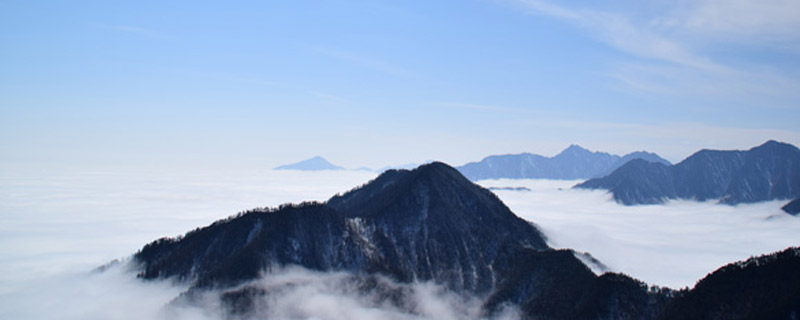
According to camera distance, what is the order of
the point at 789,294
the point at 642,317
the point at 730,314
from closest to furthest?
the point at 789,294 < the point at 730,314 < the point at 642,317

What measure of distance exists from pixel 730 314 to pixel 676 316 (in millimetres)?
18710

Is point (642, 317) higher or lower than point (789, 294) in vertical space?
lower

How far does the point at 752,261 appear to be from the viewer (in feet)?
629

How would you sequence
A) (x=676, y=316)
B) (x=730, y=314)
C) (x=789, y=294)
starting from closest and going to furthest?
(x=789, y=294)
(x=730, y=314)
(x=676, y=316)

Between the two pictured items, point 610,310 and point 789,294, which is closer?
point 789,294

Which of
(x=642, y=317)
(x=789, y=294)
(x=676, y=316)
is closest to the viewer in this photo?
(x=789, y=294)

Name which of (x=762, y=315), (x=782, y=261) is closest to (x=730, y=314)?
(x=762, y=315)

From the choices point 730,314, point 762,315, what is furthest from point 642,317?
point 762,315

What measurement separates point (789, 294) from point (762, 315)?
11860 millimetres

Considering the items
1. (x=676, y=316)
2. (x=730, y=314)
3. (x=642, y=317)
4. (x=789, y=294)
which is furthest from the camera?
(x=642, y=317)

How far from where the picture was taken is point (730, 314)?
173 m

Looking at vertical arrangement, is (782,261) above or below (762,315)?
above

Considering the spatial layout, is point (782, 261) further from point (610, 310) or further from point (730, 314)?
point (610, 310)

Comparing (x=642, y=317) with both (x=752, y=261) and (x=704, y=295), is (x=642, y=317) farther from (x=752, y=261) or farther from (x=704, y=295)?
(x=752, y=261)
